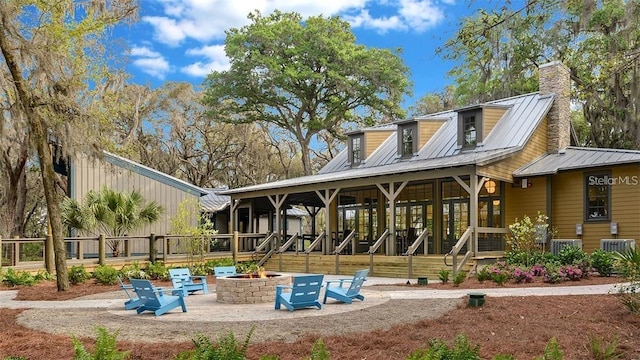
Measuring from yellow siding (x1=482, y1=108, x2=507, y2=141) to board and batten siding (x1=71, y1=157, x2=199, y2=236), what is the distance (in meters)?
11.3

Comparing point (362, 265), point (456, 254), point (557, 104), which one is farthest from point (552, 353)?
point (557, 104)

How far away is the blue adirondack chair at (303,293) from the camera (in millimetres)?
10047

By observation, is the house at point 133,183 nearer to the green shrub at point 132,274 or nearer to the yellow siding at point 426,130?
the green shrub at point 132,274

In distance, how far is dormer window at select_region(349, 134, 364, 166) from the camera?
24766mm

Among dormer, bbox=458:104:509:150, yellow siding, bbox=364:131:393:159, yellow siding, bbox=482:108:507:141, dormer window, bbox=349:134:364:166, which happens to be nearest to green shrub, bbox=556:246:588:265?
dormer, bbox=458:104:509:150

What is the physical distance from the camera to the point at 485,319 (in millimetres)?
8578

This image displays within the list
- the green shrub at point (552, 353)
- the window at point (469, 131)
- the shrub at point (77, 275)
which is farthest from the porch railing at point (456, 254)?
the green shrub at point (552, 353)

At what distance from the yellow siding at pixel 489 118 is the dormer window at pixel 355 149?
574 centimetres

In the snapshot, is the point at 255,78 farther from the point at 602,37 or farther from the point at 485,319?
the point at 485,319

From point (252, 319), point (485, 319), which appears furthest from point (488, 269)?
point (252, 319)

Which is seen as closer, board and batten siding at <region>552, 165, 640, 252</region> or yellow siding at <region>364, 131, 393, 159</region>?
board and batten siding at <region>552, 165, 640, 252</region>

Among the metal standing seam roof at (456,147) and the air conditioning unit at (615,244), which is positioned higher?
the metal standing seam roof at (456,147)

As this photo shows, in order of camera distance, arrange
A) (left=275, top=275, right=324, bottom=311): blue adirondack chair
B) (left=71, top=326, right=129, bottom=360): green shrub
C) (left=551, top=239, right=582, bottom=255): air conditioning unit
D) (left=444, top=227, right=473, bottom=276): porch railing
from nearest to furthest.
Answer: (left=71, top=326, right=129, bottom=360): green shrub < (left=275, top=275, right=324, bottom=311): blue adirondack chair < (left=444, top=227, right=473, bottom=276): porch railing < (left=551, top=239, right=582, bottom=255): air conditioning unit

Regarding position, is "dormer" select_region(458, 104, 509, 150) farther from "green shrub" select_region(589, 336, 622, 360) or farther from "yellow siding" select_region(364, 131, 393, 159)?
"green shrub" select_region(589, 336, 622, 360)
